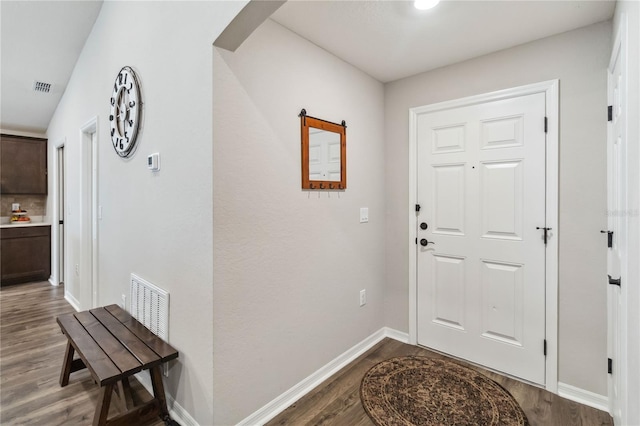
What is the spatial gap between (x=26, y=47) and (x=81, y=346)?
3.32 meters

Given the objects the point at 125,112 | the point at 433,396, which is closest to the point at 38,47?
the point at 125,112

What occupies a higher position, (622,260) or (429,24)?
(429,24)

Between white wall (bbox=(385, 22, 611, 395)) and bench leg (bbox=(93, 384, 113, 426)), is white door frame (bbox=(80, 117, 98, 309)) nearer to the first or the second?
bench leg (bbox=(93, 384, 113, 426))

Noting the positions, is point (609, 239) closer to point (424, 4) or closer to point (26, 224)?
point (424, 4)

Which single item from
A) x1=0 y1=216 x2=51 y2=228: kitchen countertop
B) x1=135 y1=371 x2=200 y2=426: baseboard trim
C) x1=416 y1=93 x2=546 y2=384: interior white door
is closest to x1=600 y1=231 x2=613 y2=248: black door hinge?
x1=416 y1=93 x2=546 y2=384: interior white door

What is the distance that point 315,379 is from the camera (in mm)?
2201

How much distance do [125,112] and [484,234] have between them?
9.52ft

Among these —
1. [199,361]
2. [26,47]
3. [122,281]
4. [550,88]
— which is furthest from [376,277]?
[26,47]

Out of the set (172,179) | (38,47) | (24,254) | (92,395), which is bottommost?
(92,395)

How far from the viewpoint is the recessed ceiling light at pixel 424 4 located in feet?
5.46

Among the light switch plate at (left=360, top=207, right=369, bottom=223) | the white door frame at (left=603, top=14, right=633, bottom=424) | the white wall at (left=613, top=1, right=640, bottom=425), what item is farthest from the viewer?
the light switch plate at (left=360, top=207, right=369, bottom=223)

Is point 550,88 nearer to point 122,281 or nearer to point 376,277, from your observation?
point 376,277

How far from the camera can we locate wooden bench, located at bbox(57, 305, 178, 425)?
158 cm

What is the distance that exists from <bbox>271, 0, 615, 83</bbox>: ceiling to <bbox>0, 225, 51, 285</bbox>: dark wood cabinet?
16.9 ft
